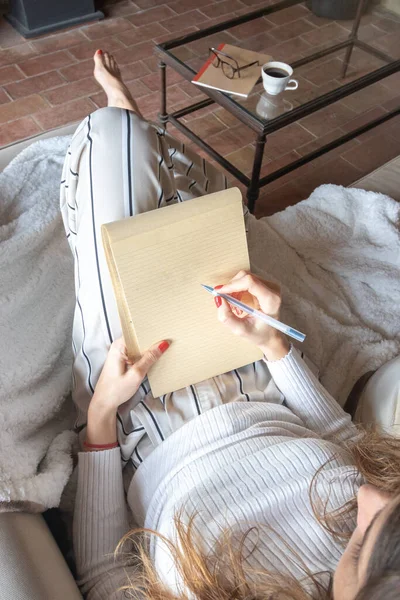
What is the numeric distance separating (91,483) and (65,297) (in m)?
0.37

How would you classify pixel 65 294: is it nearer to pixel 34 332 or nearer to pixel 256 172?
pixel 34 332

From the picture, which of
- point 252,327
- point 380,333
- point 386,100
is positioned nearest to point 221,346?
point 252,327

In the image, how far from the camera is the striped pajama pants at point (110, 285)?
81 cm

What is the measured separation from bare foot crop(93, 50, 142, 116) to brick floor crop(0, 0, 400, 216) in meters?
0.26

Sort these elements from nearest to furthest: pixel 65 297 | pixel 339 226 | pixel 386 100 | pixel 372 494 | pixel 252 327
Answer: pixel 372 494 < pixel 252 327 < pixel 65 297 < pixel 339 226 < pixel 386 100

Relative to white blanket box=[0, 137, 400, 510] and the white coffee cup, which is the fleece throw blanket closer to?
white blanket box=[0, 137, 400, 510]

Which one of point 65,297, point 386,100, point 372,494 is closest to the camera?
point 372,494

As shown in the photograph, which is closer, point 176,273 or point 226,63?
point 176,273

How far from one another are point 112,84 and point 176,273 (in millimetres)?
766

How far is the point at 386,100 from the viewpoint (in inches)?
71.8

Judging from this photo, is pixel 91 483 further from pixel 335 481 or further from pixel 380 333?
pixel 380 333

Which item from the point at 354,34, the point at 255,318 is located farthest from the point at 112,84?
the point at 354,34

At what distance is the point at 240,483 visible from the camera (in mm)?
695

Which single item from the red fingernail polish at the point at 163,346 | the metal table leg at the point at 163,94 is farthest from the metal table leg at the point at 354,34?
the red fingernail polish at the point at 163,346
